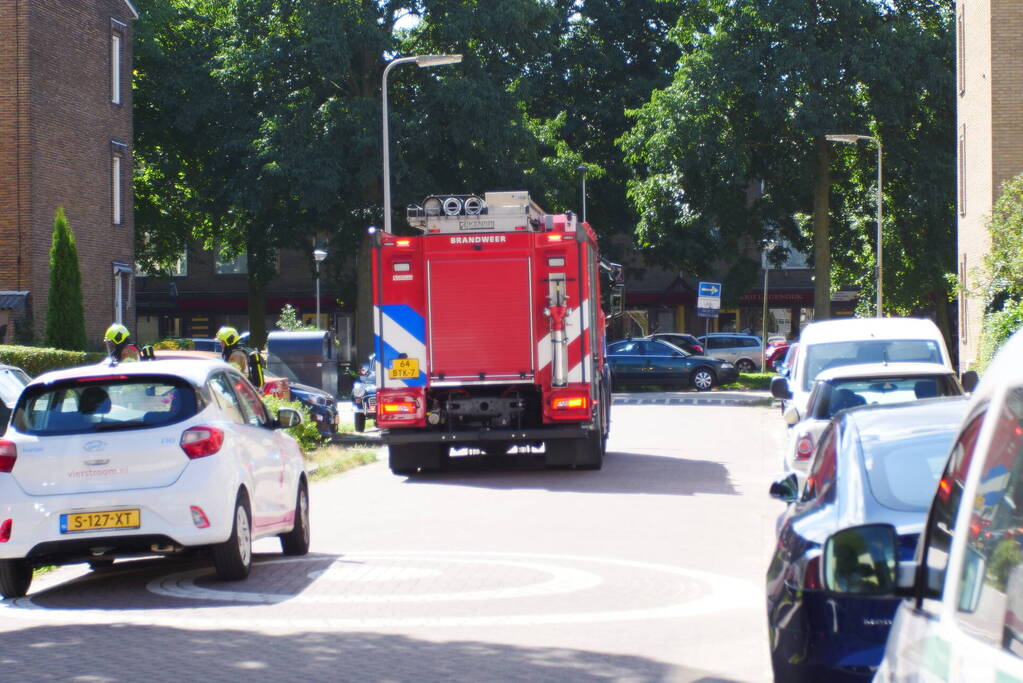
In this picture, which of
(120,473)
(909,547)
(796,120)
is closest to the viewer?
(909,547)

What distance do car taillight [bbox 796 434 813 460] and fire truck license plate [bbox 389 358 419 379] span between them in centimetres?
666

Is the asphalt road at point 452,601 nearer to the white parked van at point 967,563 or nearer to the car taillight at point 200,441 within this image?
the car taillight at point 200,441

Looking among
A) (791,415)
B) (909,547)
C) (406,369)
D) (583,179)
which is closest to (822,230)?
(583,179)

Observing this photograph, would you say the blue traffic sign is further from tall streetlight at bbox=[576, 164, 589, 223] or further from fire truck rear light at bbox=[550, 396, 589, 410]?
fire truck rear light at bbox=[550, 396, 589, 410]

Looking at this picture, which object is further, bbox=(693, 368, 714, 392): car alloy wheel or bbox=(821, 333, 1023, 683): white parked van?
bbox=(693, 368, 714, 392): car alloy wheel

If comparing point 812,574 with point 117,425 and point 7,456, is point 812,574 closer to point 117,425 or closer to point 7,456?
point 117,425

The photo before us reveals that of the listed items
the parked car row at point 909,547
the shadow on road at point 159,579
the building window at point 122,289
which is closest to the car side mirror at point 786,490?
the parked car row at point 909,547

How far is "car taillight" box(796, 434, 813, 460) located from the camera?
43.3ft

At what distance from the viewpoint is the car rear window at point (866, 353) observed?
663 inches

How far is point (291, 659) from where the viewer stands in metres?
7.80

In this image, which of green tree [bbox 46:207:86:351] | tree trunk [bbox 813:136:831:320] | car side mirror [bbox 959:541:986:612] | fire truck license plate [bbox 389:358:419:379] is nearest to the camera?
car side mirror [bbox 959:541:986:612]

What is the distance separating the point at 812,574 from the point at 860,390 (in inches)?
332

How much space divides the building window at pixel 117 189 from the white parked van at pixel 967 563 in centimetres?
4059

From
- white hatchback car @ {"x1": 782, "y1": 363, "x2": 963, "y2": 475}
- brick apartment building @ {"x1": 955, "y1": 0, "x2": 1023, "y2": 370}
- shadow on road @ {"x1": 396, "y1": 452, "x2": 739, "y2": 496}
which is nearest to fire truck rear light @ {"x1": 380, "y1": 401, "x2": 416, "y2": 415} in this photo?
shadow on road @ {"x1": 396, "y1": 452, "x2": 739, "y2": 496}
